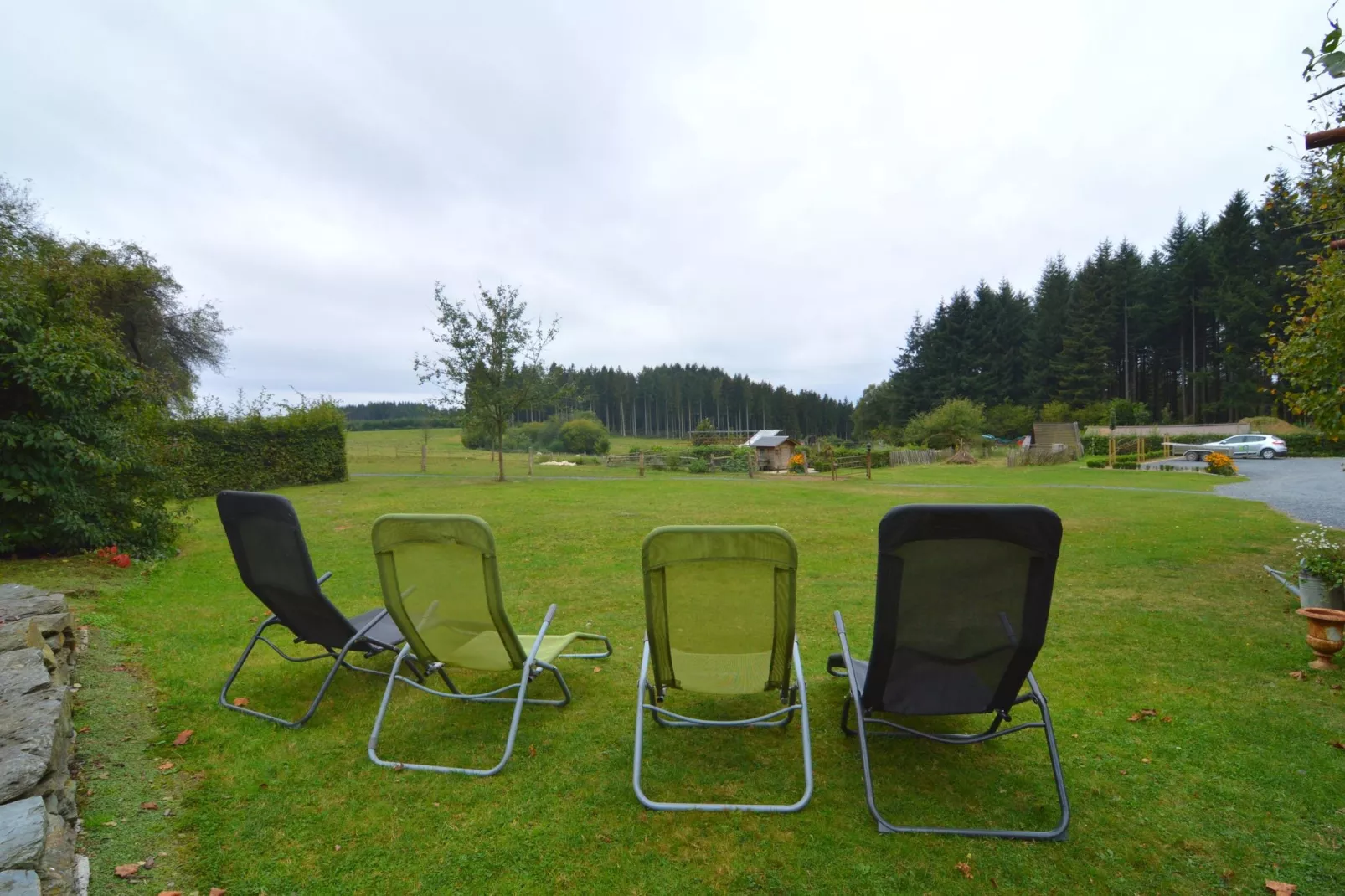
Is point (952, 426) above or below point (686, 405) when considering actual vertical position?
below

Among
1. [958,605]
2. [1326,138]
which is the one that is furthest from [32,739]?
[1326,138]

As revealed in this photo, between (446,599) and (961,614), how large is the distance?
2390 mm

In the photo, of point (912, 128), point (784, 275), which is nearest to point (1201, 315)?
point (784, 275)

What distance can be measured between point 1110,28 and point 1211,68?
173 centimetres

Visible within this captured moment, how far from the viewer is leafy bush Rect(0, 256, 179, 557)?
6.18 metres

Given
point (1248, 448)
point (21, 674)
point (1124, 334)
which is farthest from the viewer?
point (1124, 334)

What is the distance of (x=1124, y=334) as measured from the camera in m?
52.7

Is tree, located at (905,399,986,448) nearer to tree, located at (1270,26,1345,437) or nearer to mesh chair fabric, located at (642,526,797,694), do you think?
tree, located at (1270,26,1345,437)

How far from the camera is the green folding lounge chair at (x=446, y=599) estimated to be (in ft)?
9.22

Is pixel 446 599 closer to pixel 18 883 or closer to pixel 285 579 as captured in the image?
pixel 285 579

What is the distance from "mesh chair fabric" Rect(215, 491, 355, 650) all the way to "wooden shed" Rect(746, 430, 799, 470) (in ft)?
115

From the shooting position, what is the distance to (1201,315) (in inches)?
1897

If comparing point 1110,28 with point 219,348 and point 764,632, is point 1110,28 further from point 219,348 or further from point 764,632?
point 219,348

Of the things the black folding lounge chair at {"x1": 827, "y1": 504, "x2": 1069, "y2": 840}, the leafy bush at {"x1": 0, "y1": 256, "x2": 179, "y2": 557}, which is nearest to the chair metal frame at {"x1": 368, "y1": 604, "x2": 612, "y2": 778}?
the black folding lounge chair at {"x1": 827, "y1": 504, "x2": 1069, "y2": 840}
